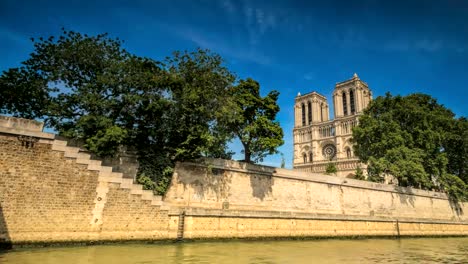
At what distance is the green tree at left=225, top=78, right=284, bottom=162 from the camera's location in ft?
67.8

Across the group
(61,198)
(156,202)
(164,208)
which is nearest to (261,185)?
(164,208)

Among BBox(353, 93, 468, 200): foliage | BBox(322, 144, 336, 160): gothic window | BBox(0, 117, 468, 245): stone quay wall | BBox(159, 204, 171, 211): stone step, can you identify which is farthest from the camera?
BBox(322, 144, 336, 160): gothic window

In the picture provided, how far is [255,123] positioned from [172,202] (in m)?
7.73

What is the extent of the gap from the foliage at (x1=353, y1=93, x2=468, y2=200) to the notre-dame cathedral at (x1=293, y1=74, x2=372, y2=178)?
29.9 meters

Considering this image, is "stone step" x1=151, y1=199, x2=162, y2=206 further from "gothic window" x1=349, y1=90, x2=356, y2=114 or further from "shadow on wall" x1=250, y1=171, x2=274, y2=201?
"gothic window" x1=349, y1=90, x2=356, y2=114

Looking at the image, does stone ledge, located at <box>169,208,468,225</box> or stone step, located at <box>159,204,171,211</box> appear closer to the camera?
stone step, located at <box>159,204,171,211</box>

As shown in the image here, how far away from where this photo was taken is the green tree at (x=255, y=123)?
67.8 ft

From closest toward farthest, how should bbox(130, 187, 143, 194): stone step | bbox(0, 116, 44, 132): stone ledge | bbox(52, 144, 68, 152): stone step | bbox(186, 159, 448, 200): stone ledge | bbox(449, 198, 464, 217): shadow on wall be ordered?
bbox(0, 116, 44, 132): stone ledge, bbox(52, 144, 68, 152): stone step, bbox(130, 187, 143, 194): stone step, bbox(186, 159, 448, 200): stone ledge, bbox(449, 198, 464, 217): shadow on wall

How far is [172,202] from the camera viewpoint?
17344mm

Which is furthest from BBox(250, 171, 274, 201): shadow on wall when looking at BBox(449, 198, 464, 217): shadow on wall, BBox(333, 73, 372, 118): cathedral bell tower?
BBox(333, 73, 372, 118): cathedral bell tower

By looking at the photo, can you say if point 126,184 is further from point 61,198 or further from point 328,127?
point 328,127

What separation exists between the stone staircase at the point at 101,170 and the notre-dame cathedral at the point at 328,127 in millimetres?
55518

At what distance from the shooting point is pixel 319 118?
7681 centimetres

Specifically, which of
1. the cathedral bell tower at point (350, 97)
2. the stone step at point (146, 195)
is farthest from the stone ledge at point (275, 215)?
the cathedral bell tower at point (350, 97)
